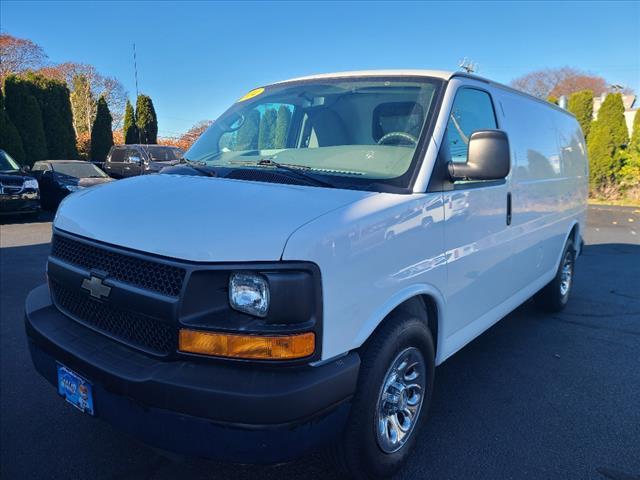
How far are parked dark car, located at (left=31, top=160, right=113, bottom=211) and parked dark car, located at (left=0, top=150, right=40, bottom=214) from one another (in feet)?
4.33

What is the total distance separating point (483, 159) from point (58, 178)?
13.5 m

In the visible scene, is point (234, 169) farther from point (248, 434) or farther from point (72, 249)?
point (248, 434)

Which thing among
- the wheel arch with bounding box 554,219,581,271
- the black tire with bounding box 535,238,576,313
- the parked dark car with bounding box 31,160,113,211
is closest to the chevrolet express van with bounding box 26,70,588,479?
the wheel arch with bounding box 554,219,581,271

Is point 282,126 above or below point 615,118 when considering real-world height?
below

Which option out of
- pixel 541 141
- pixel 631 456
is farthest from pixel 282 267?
pixel 541 141

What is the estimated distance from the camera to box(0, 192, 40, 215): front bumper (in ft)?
36.6

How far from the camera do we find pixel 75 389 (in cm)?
227

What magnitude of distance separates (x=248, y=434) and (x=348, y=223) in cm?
92

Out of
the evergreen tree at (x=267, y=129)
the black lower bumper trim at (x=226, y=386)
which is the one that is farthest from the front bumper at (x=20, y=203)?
the black lower bumper trim at (x=226, y=386)

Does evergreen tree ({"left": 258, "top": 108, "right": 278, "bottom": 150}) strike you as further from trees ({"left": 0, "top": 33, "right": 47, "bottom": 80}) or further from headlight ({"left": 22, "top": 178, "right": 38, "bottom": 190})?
trees ({"left": 0, "top": 33, "right": 47, "bottom": 80})

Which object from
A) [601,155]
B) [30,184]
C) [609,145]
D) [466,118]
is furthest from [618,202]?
[30,184]

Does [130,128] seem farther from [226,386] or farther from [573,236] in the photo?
[226,386]

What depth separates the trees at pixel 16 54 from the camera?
35.8 meters

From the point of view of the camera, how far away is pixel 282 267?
1.86m
